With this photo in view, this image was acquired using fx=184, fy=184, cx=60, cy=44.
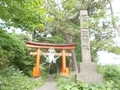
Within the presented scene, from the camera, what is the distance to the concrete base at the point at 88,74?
9355mm

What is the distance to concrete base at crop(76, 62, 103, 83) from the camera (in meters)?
9.35

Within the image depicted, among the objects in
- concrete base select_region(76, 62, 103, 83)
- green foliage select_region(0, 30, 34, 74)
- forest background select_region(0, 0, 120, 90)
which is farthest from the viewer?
green foliage select_region(0, 30, 34, 74)

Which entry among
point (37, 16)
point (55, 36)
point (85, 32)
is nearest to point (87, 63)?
point (85, 32)

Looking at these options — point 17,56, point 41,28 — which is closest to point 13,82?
point 41,28

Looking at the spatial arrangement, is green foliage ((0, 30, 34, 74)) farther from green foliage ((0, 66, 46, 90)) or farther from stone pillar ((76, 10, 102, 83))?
stone pillar ((76, 10, 102, 83))

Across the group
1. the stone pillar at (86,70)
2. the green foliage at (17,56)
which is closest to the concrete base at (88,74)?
the stone pillar at (86,70)

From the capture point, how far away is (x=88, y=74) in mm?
9453

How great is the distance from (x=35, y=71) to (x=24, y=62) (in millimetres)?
1420

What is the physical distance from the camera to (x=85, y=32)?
34.2ft

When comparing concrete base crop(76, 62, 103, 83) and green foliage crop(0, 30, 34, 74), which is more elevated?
green foliage crop(0, 30, 34, 74)

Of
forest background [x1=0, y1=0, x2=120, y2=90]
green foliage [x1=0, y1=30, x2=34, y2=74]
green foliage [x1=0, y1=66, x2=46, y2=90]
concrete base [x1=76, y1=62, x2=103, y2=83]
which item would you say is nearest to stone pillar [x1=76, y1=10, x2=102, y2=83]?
concrete base [x1=76, y1=62, x2=103, y2=83]

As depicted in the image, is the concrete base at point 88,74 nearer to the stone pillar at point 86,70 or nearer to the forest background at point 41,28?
the stone pillar at point 86,70

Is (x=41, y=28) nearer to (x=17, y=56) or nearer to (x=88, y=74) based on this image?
(x=88, y=74)

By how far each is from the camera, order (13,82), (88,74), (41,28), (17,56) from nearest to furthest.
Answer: (41,28) < (13,82) < (88,74) < (17,56)
